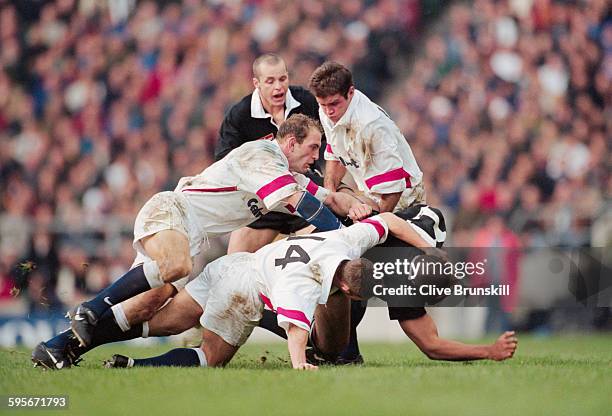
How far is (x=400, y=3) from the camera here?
18.3m

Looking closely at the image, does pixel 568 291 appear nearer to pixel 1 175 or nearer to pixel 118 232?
pixel 118 232

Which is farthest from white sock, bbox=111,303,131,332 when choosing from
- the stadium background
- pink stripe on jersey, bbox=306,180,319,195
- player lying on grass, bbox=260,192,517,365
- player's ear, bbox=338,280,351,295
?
the stadium background

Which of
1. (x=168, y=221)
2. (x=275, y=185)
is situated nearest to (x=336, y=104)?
(x=275, y=185)

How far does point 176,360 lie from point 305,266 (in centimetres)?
114

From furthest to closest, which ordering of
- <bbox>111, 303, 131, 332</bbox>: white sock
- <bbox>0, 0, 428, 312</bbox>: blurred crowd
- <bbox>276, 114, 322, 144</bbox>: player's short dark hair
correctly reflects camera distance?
<bbox>0, 0, 428, 312</bbox>: blurred crowd < <bbox>276, 114, 322, 144</bbox>: player's short dark hair < <bbox>111, 303, 131, 332</bbox>: white sock

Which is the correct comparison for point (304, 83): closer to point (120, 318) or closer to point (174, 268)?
point (174, 268)

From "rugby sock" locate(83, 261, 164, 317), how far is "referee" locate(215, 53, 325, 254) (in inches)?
86.5

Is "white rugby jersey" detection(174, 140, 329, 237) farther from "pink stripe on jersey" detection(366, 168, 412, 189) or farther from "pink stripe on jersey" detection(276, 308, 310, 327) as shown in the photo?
"pink stripe on jersey" detection(276, 308, 310, 327)

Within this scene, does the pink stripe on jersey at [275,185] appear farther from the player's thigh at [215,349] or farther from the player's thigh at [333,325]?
the player's thigh at [215,349]

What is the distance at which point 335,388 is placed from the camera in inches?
250

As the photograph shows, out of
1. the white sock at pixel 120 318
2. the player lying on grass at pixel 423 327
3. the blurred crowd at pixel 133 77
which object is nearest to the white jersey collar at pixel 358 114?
the player lying on grass at pixel 423 327

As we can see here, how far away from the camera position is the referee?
9664mm

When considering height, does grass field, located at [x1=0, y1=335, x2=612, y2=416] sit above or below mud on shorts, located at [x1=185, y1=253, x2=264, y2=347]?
below

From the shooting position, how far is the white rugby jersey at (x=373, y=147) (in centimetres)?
863
